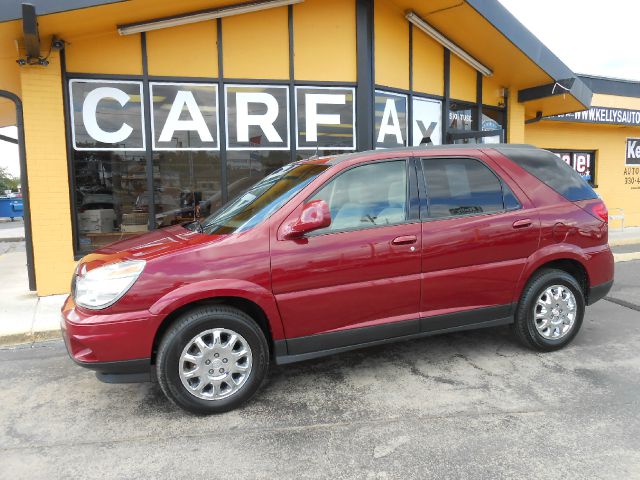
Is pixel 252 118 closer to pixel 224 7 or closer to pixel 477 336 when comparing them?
pixel 224 7

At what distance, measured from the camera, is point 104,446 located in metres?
3.07

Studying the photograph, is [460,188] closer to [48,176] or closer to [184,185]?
[184,185]

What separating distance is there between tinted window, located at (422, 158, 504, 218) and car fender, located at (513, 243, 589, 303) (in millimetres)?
555

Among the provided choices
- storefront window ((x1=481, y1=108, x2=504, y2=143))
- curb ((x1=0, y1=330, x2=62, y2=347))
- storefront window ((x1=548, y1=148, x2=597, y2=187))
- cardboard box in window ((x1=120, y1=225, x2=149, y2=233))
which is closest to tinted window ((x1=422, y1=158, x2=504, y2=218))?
curb ((x1=0, y1=330, x2=62, y2=347))

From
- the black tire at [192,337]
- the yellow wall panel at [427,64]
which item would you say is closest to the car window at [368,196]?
the black tire at [192,337]

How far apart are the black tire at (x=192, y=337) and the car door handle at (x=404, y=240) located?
1.23 metres

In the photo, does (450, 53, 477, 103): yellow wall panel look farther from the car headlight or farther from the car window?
the car headlight

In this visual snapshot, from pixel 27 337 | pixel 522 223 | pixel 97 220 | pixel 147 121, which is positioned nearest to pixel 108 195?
pixel 97 220

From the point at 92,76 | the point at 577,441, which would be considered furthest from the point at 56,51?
the point at 577,441

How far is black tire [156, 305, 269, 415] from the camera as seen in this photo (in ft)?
10.7

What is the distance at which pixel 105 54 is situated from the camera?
6.96 metres

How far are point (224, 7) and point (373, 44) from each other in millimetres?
2514

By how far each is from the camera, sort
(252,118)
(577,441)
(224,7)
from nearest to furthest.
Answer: (577,441) → (224,7) → (252,118)

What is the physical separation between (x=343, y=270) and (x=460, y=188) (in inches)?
52.3
